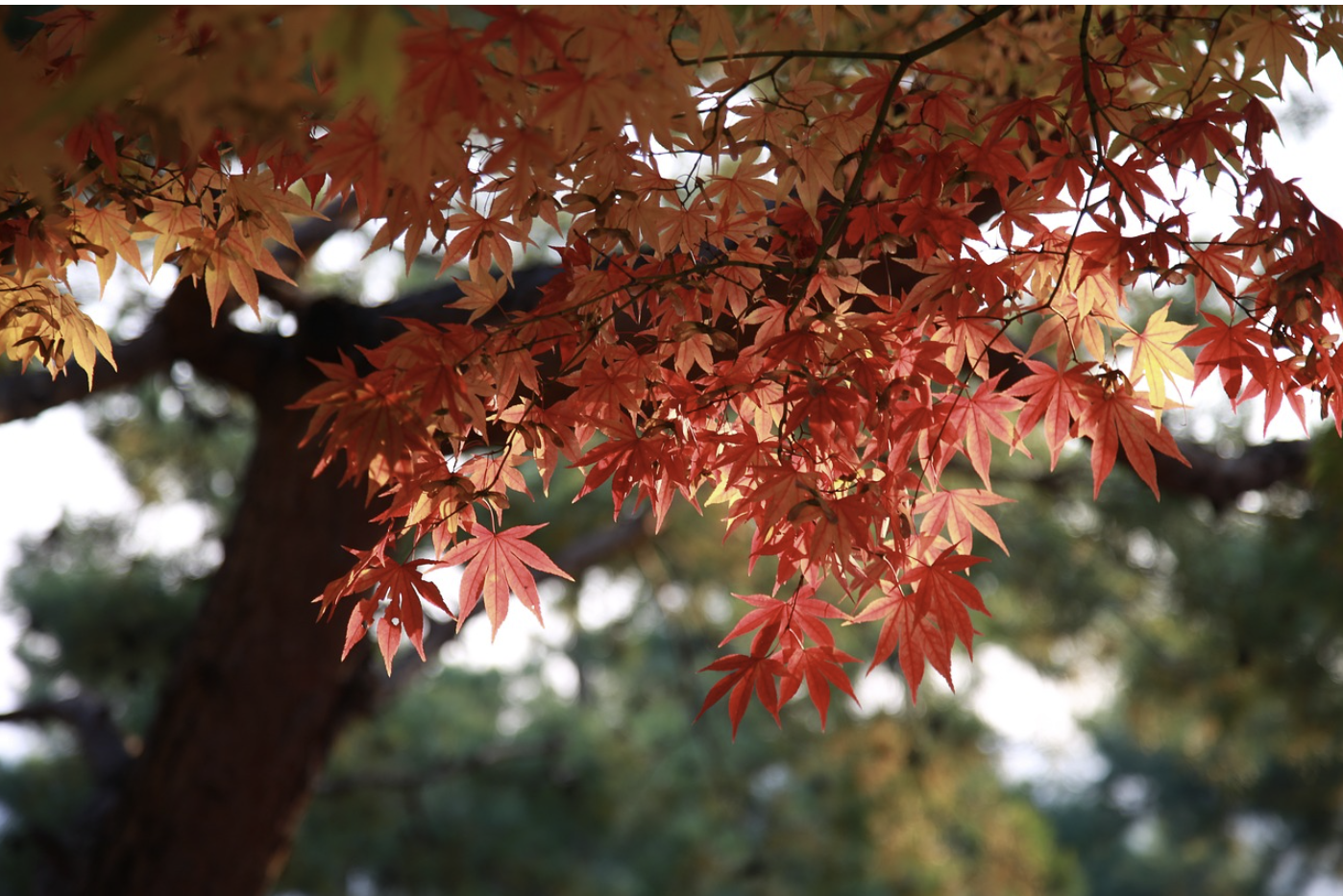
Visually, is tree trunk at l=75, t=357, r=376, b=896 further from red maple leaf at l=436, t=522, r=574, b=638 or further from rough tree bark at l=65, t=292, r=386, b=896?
red maple leaf at l=436, t=522, r=574, b=638

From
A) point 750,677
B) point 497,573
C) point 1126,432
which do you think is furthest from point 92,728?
point 1126,432

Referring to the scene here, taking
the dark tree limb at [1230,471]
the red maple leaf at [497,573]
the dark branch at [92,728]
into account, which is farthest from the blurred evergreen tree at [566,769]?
→ the red maple leaf at [497,573]

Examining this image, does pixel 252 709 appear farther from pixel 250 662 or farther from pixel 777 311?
pixel 777 311

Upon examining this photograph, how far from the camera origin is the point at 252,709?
2037mm

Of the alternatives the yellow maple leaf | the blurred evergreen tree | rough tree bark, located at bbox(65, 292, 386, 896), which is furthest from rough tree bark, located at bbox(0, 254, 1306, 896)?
the yellow maple leaf

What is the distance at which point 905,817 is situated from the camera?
3.74 meters

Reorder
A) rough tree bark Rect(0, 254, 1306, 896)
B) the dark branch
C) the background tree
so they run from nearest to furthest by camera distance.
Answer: the background tree < rough tree bark Rect(0, 254, 1306, 896) < the dark branch

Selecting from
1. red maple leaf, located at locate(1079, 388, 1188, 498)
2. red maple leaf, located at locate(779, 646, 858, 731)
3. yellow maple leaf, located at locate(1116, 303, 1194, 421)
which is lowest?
red maple leaf, located at locate(779, 646, 858, 731)

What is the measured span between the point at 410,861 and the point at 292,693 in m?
3.16

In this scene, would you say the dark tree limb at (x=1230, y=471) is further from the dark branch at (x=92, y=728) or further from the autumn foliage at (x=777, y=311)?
the dark branch at (x=92, y=728)

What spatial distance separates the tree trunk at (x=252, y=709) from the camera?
196cm

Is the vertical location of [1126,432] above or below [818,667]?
above

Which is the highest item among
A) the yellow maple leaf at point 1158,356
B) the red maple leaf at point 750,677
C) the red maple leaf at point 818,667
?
the yellow maple leaf at point 1158,356

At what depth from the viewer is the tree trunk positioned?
6.41 ft
